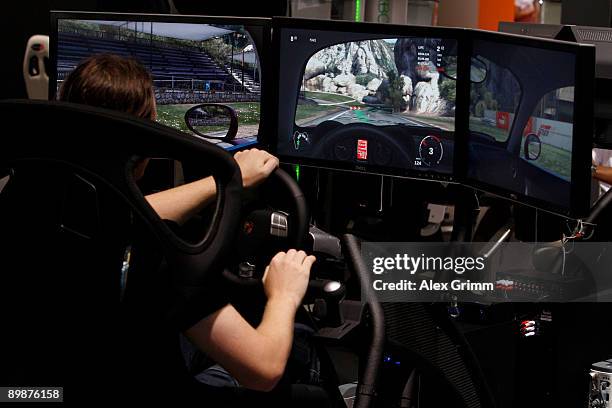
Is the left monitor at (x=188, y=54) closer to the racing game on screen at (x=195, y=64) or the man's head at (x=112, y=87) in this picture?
the racing game on screen at (x=195, y=64)

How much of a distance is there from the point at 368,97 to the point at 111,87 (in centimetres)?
105

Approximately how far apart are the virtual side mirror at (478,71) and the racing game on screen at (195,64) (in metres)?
0.62

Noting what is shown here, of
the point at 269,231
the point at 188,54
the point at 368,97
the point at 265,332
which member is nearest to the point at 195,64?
the point at 188,54

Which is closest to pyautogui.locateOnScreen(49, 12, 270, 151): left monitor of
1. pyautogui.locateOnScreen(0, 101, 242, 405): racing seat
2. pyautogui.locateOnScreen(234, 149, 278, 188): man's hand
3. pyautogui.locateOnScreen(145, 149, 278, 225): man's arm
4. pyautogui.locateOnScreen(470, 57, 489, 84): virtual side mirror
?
pyautogui.locateOnScreen(470, 57, 489, 84): virtual side mirror

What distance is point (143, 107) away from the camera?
1675mm

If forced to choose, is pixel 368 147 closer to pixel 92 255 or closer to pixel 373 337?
pixel 373 337

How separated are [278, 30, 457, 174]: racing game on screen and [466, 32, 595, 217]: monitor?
0.10 metres

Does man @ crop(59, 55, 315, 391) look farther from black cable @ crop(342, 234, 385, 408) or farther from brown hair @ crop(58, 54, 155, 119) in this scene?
black cable @ crop(342, 234, 385, 408)

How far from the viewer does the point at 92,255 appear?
1.21m

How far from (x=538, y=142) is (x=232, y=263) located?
2.82 feet

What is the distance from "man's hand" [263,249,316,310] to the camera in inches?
59.3

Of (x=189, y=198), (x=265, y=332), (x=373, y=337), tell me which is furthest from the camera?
(x=189, y=198)

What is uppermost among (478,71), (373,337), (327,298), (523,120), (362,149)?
(478,71)

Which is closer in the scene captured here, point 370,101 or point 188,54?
point 370,101
